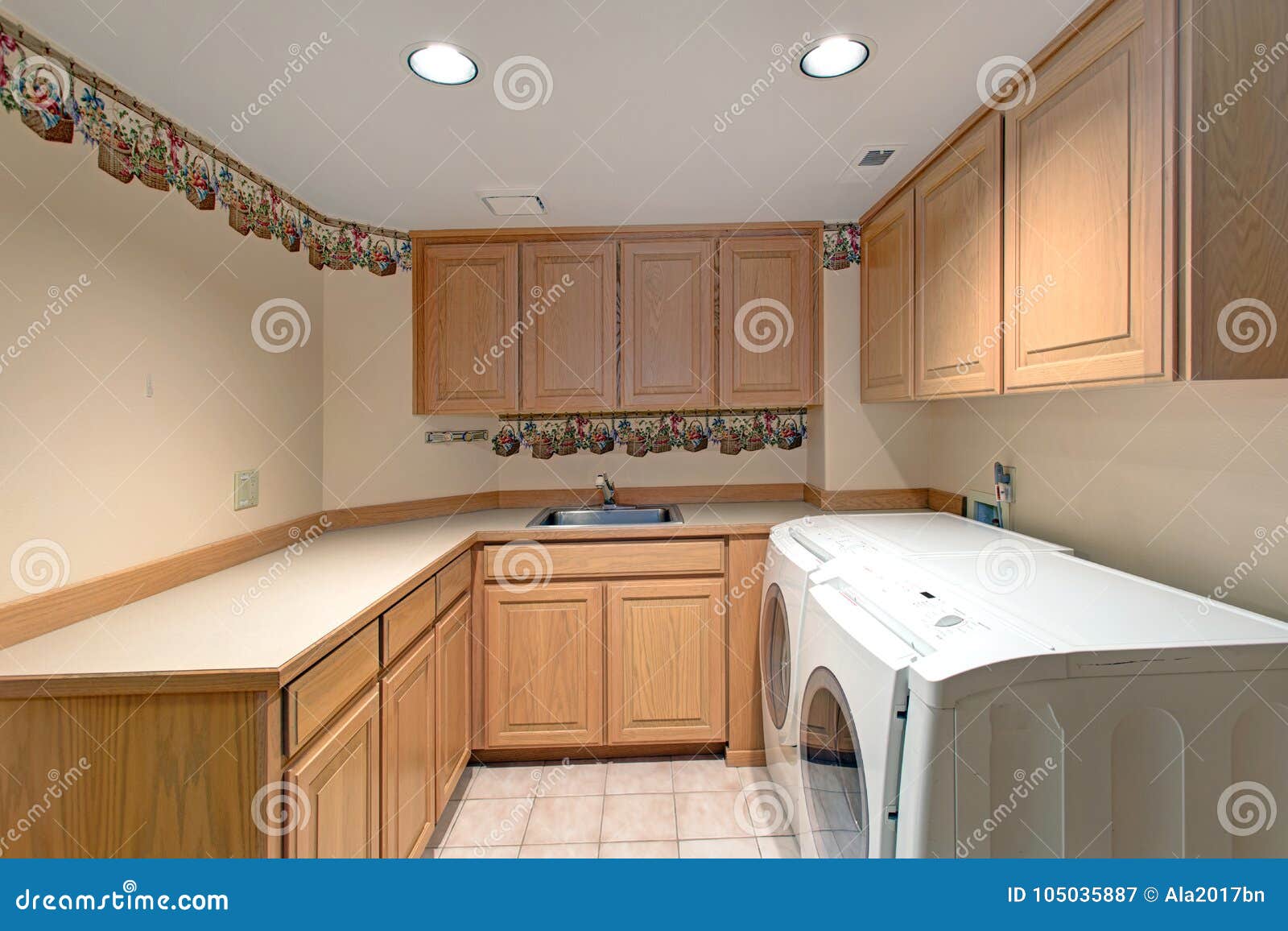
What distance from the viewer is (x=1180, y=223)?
110cm

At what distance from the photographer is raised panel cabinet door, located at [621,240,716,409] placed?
8.75 feet

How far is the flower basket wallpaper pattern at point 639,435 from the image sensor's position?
3.01m

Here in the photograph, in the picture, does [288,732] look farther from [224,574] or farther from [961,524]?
[961,524]

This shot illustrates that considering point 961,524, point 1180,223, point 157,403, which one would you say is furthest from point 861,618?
point 157,403

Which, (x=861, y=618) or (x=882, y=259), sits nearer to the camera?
(x=861, y=618)

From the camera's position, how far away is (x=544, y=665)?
2441mm

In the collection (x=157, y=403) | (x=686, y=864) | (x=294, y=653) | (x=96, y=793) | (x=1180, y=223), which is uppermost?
(x=1180, y=223)

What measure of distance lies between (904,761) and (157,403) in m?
1.90
